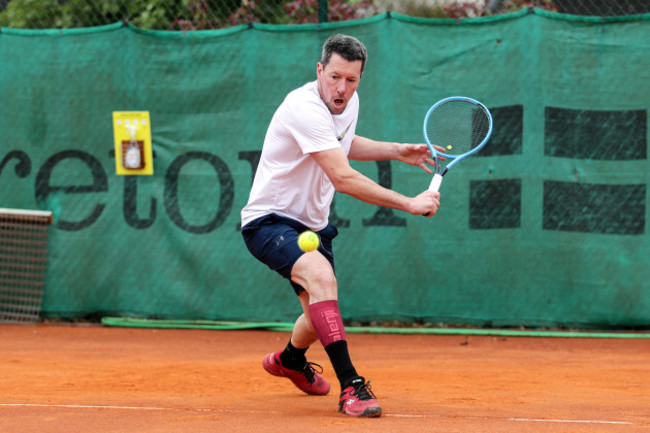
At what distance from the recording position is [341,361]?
3502 mm

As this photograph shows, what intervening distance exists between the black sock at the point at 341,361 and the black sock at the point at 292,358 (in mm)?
530

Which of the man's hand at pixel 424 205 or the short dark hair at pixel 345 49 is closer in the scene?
the man's hand at pixel 424 205

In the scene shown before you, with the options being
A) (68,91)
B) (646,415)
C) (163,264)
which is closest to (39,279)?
(163,264)

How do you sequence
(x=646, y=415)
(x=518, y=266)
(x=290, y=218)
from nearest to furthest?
1. (x=646, y=415)
2. (x=290, y=218)
3. (x=518, y=266)

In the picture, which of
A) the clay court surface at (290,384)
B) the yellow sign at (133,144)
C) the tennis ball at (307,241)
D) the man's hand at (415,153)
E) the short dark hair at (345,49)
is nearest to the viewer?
the clay court surface at (290,384)

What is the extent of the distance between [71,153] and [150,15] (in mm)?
2417

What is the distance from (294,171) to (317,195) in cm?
16

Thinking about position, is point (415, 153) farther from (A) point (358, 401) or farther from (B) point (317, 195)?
(A) point (358, 401)

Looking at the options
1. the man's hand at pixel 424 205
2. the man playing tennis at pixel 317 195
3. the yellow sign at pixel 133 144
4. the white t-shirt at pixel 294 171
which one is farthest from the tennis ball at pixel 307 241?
the yellow sign at pixel 133 144

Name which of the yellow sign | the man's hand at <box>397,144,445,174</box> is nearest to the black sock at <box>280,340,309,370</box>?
the man's hand at <box>397,144,445,174</box>

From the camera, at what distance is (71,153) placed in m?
6.80

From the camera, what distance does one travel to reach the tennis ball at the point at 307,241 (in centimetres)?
348

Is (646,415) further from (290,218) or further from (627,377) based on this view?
(290,218)

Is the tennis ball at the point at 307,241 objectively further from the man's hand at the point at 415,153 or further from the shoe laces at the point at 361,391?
the man's hand at the point at 415,153
